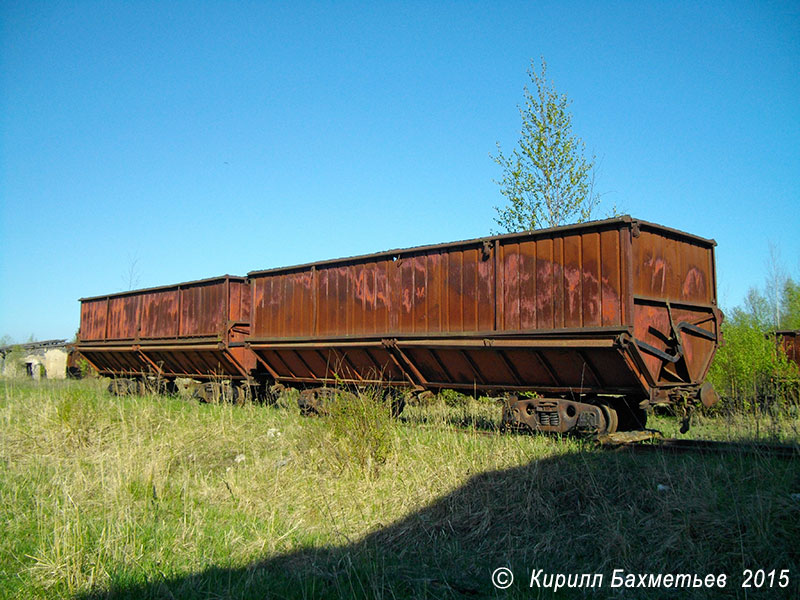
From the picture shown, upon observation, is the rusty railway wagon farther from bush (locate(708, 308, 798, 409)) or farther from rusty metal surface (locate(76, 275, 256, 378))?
bush (locate(708, 308, 798, 409))

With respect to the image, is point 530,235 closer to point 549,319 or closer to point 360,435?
point 549,319

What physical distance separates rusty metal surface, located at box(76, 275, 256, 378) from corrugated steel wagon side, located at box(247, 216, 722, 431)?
460cm

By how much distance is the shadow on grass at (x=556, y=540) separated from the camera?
178 inches

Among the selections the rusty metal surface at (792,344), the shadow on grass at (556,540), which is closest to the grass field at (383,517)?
the shadow on grass at (556,540)

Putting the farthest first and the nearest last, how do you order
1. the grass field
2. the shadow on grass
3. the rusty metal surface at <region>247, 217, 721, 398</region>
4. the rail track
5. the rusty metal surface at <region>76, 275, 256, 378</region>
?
the rusty metal surface at <region>76, 275, 256, 378</region>
the rusty metal surface at <region>247, 217, 721, 398</region>
the rail track
the grass field
the shadow on grass

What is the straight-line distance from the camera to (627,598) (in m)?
4.30

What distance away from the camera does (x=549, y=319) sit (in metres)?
8.91

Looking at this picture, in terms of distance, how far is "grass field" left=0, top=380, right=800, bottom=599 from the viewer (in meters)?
4.64

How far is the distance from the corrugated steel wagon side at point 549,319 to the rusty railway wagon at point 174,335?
4.62m

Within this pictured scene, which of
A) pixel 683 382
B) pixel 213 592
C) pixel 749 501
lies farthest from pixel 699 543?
pixel 683 382

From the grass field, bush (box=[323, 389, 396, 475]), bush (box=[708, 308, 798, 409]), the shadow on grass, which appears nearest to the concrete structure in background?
the grass field

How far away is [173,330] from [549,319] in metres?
12.5

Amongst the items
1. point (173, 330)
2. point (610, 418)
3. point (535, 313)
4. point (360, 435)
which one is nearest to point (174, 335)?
point (173, 330)

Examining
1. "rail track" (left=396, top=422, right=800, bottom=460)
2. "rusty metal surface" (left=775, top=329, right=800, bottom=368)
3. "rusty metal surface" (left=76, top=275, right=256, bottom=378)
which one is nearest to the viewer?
"rail track" (left=396, top=422, right=800, bottom=460)
